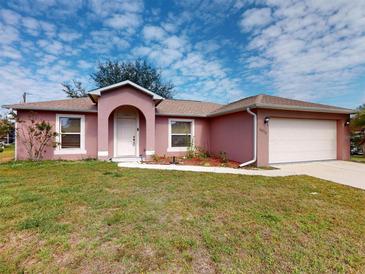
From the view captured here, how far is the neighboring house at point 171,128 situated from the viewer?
9484 millimetres

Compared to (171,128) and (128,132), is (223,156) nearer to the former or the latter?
(171,128)

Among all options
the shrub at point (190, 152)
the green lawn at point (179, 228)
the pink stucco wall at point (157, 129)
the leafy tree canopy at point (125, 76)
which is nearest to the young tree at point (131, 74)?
the leafy tree canopy at point (125, 76)

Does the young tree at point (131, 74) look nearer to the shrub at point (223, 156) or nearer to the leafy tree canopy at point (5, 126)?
the leafy tree canopy at point (5, 126)

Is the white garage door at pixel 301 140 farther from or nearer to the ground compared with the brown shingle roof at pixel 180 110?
nearer to the ground

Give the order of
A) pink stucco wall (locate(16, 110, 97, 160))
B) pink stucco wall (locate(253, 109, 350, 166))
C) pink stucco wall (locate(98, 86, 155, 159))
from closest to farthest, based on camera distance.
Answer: pink stucco wall (locate(253, 109, 350, 166)), pink stucco wall (locate(16, 110, 97, 160)), pink stucco wall (locate(98, 86, 155, 159))

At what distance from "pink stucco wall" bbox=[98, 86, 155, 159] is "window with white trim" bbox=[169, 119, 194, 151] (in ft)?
5.56

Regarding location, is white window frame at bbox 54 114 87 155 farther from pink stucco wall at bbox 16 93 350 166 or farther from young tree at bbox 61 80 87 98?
young tree at bbox 61 80 87 98

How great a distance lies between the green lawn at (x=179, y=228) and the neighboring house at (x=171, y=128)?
167 inches

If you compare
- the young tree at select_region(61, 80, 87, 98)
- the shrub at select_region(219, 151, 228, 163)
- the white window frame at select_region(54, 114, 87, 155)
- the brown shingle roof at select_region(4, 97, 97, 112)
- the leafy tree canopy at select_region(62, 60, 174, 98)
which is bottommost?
the shrub at select_region(219, 151, 228, 163)

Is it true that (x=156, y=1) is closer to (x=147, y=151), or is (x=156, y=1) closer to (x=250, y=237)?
(x=147, y=151)

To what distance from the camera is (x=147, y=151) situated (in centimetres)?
1066

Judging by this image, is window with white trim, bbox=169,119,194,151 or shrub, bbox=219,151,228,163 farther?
window with white trim, bbox=169,119,194,151

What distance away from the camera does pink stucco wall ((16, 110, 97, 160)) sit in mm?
9805

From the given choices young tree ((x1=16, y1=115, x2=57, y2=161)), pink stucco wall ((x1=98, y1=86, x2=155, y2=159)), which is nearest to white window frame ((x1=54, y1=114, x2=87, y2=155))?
young tree ((x1=16, y1=115, x2=57, y2=161))
